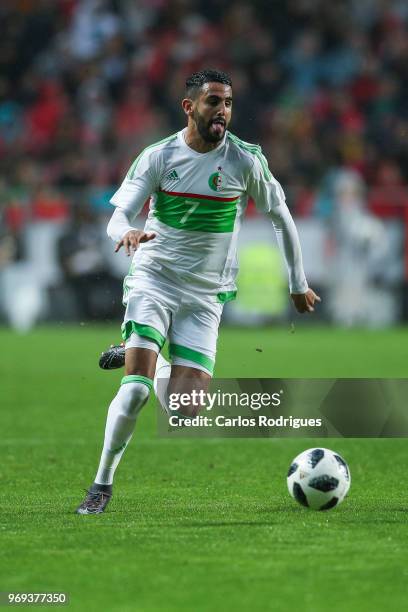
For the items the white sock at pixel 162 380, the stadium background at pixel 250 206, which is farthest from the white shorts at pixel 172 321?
the stadium background at pixel 250 206

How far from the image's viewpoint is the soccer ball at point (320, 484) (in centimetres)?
632

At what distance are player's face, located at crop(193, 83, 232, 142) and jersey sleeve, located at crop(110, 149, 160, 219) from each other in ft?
1.03

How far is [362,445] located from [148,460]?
1.65m

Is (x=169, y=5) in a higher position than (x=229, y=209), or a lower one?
lower

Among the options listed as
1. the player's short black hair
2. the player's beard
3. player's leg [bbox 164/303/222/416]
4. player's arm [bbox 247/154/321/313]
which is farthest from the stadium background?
the player's short black hair

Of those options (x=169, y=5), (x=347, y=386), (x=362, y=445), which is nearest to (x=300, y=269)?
(x=347, y=386)

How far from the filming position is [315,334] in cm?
1812

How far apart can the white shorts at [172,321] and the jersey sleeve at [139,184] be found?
43 cm

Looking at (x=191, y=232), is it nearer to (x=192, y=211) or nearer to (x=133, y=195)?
(x=192, y=211)

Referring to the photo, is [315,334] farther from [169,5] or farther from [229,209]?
[229,209]

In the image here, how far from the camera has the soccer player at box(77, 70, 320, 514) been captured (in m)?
6.57

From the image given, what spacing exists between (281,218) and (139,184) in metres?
0.77

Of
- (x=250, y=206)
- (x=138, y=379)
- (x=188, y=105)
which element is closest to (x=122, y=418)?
(x=138, y=379)

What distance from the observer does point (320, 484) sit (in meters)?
6.32
